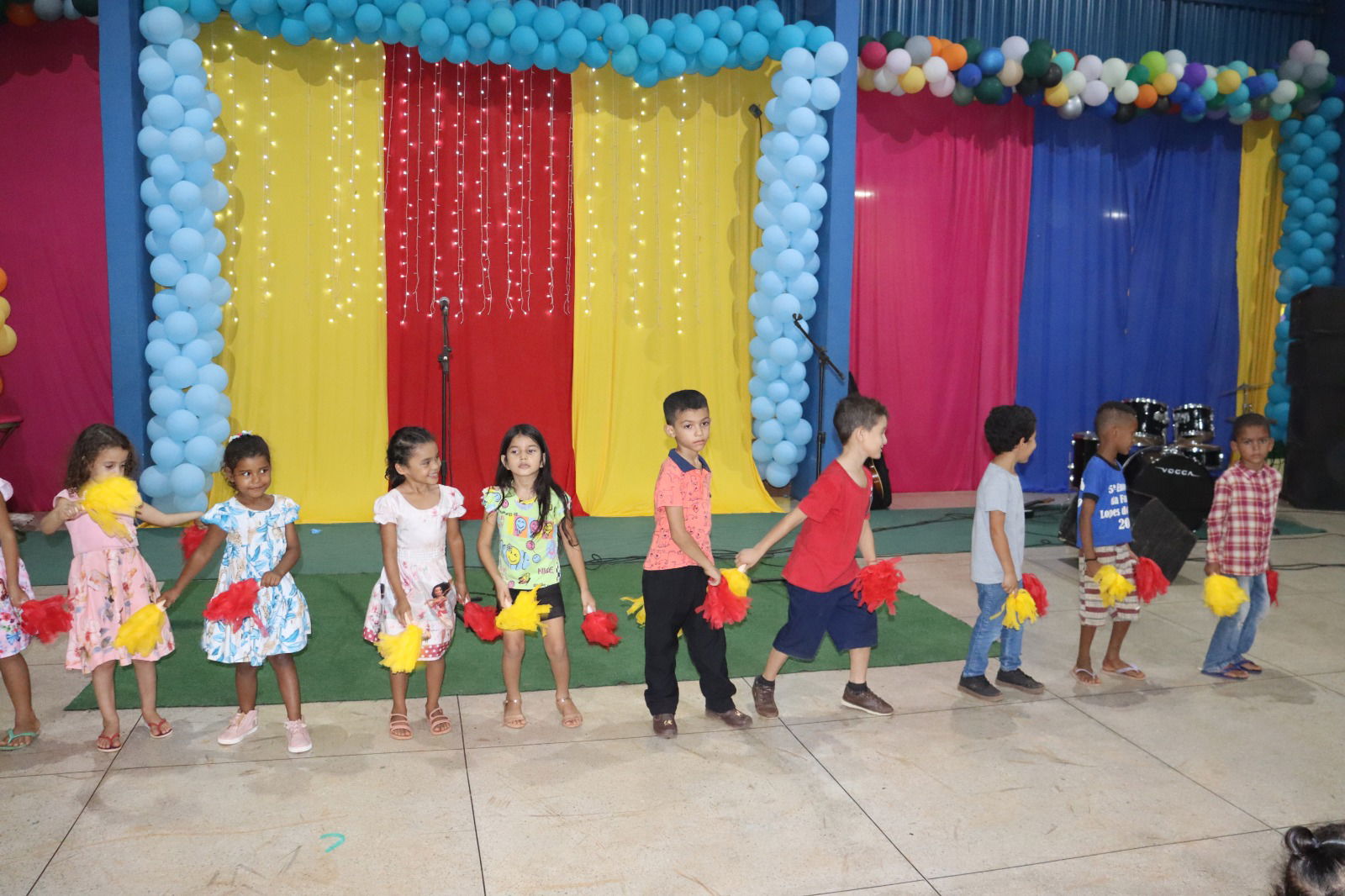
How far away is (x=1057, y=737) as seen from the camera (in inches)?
161

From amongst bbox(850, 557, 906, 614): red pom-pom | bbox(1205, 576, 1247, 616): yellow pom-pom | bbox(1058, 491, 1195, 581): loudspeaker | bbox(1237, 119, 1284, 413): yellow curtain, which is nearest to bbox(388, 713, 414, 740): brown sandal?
bbox(850, 557, 906, 614): red pom-pom

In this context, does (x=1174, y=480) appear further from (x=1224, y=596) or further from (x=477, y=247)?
(x=477, y=247)

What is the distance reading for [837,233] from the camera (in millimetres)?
8641

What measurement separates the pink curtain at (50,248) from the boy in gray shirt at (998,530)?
698 cm

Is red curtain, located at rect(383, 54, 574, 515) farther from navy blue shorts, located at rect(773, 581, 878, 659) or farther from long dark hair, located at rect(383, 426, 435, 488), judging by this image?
navy blue shorts, located at rect(773, 581, 878, 659)

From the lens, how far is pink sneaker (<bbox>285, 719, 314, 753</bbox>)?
12.5 ft

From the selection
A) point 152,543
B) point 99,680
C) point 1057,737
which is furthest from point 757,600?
point 152,543

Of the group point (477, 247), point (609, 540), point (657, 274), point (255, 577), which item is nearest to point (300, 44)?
point (477, 247)

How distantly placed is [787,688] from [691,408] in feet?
4.89

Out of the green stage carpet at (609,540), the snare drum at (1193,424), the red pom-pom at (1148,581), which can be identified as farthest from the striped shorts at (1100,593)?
the snare drum at (1193,424)

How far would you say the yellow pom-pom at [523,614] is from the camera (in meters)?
3.84

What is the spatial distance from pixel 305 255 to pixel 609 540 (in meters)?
3.26

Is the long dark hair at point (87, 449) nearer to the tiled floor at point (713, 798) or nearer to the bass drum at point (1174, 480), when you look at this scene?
the tiled floor at point (713, 798)

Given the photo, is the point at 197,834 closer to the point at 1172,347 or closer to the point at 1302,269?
the point at 1172,347
